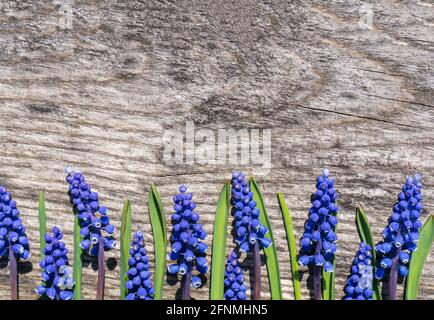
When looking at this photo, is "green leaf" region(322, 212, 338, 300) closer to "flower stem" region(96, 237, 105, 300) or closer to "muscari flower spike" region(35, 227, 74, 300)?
"flower stem" region(96, 237, 105, 300)

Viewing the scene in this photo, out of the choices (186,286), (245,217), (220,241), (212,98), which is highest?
(212,98)

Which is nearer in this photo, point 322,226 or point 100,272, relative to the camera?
point 322,226

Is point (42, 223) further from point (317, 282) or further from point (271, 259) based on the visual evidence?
point (317, 282)

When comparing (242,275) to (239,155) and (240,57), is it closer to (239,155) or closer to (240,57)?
(239,155)

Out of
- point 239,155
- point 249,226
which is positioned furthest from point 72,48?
point 249,226

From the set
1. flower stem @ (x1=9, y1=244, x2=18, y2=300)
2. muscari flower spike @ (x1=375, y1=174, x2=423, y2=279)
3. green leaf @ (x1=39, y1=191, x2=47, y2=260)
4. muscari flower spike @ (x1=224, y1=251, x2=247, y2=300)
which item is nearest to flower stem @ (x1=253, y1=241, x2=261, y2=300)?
muscari flower spike @ (x1=224, y1=251, x2=247, y2=300)

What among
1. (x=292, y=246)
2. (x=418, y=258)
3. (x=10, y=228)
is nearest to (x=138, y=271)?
(x=10, y=228)

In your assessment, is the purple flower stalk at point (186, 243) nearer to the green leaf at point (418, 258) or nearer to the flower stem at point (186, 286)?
the flower stem at point (186, 286)
